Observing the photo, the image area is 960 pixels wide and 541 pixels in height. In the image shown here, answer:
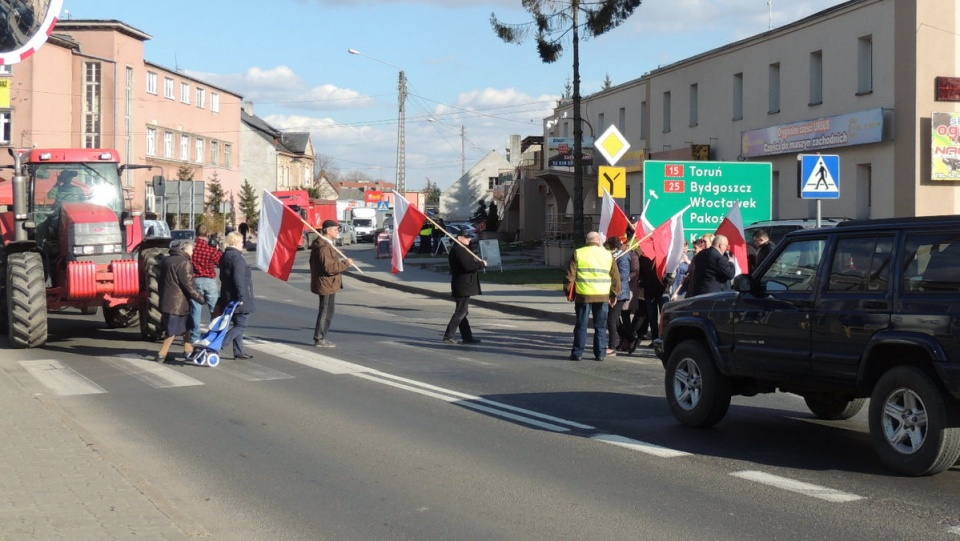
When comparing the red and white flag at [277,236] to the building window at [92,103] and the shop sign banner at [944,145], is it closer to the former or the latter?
the shop sign banner at [944,145]

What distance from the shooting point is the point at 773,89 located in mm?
32500

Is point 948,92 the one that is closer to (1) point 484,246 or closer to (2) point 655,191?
(2) point 655,191

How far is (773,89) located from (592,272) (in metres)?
20.4

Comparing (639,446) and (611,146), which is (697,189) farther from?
(639,446)

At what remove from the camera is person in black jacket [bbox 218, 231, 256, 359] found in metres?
14.1

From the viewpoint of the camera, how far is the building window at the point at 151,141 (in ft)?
221

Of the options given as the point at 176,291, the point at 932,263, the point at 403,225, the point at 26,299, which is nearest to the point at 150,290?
the point at 26,299

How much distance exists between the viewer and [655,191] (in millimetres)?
19203

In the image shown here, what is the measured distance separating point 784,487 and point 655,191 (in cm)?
1232

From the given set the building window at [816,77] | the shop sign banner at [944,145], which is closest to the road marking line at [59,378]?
the shop sign banner at [944,145]

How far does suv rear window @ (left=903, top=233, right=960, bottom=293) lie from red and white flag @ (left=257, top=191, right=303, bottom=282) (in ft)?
36.0

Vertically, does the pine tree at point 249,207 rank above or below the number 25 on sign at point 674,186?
above

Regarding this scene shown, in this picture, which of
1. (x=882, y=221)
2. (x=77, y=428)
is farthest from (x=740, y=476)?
(x=77, y=428)

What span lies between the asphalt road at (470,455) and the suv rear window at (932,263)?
140 centimetres
